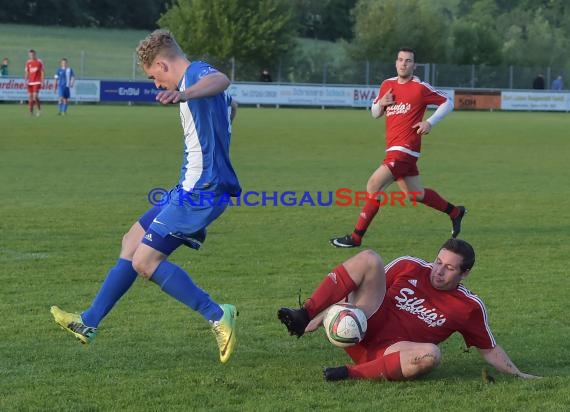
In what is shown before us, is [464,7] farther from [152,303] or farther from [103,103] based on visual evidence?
[152,303]

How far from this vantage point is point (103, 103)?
42156 mm

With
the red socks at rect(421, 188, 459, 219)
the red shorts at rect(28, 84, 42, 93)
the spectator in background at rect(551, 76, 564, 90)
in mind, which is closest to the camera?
the red socks at rect(421, 188, 459, 219)

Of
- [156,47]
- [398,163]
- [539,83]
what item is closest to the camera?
[156,47]

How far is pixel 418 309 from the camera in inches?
221

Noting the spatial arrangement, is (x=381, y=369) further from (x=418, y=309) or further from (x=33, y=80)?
(x=33, y=80)

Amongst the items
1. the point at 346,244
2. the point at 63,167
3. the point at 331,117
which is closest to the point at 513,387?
the point at 346,244

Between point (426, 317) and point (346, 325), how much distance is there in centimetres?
50

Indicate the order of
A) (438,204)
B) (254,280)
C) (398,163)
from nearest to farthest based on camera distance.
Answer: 1. (254,280)
2. (398,163)
3. (438,204)

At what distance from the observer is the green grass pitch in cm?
519

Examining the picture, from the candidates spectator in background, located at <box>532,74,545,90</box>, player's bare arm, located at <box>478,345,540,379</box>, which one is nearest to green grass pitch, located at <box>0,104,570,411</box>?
player's bare arm, located at <box>478,345,540,379</box>

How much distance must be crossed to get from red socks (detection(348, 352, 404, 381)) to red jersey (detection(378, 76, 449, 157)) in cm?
566

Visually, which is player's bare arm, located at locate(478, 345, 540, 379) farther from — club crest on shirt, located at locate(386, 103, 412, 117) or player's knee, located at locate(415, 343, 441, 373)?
club crest on shirt, located at locate(386, 103, 412, 117)

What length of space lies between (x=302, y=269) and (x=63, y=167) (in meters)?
9.63

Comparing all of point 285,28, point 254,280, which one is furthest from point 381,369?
point 285,28
